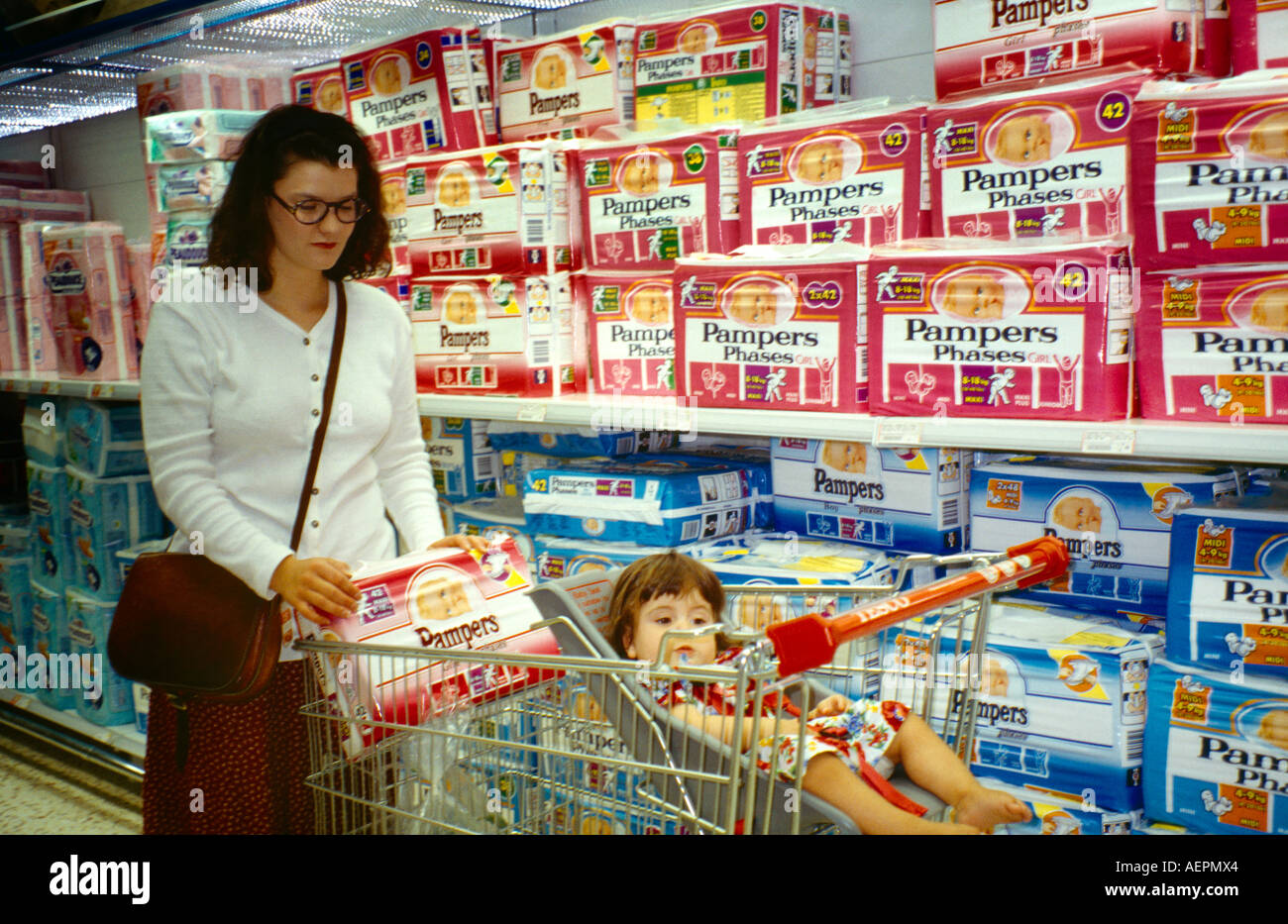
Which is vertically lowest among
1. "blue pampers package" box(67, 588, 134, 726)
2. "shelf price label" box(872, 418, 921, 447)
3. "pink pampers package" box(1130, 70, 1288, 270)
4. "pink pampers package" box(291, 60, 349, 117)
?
"blue pampers package" box(67, 588, 134, 726)

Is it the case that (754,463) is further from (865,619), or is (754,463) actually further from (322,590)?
(865,619)

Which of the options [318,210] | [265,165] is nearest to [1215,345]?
[318,210]

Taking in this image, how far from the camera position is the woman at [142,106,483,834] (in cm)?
190

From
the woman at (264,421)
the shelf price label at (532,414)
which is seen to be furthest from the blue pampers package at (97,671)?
the shelf price label at (532,414)

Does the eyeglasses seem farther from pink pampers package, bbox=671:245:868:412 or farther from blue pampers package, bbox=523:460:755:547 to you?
blue pampers package, bbox=523:460:755:547

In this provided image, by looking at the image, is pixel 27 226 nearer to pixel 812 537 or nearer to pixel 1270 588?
pixel 812 537

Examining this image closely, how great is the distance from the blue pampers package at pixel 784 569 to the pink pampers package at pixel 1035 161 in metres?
0.70

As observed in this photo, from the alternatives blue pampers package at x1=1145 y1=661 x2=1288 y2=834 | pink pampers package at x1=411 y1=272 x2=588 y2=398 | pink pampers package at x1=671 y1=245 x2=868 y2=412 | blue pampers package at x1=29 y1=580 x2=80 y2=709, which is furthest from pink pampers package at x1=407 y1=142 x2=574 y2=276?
blue pampers package at x1=29 y1=580 x2=80 y2=709

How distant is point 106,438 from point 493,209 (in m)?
1.90

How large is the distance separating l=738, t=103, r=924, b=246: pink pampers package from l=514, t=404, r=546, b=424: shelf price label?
2.00 ft
